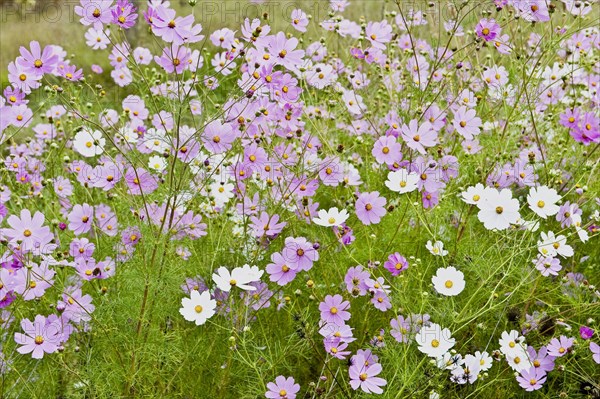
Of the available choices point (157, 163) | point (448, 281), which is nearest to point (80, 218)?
point (157, 163)

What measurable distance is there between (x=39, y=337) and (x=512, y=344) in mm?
1098

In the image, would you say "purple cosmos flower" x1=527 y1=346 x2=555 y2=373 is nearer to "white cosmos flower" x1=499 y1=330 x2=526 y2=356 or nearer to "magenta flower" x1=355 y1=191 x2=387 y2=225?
"white cosmos flower" x1=499 y1=330 x2=526 y2=356

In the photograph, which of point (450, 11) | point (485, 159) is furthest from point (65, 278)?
point (450, 11)

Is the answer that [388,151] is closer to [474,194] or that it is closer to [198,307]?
[474,194]

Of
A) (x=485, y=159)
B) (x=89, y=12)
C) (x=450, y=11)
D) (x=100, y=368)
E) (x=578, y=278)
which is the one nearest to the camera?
(x=89, y=12)

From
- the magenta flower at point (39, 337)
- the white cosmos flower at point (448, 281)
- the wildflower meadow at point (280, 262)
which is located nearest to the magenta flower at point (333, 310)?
the wildflower meadow at point (280, 262)

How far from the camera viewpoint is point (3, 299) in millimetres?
1584

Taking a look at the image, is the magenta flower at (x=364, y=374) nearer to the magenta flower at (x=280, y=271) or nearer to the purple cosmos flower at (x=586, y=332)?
the magenta flower at (x=280, y=271)

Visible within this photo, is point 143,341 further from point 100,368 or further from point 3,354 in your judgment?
point 3,354

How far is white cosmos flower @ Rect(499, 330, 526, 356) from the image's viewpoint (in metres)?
1.59

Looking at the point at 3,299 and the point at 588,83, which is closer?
the point at 3,299

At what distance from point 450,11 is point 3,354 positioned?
1.83 meters

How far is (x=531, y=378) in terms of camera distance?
162 cm

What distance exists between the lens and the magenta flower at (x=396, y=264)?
1.62 m
